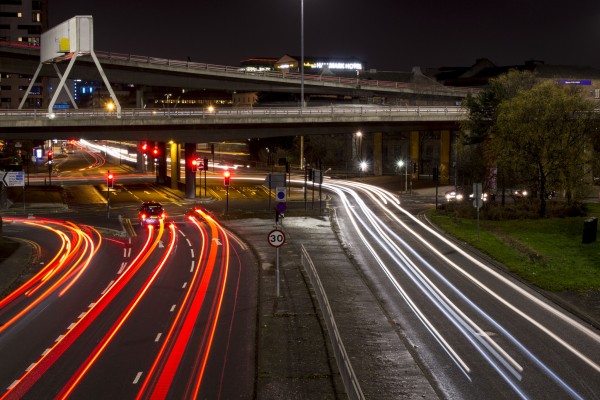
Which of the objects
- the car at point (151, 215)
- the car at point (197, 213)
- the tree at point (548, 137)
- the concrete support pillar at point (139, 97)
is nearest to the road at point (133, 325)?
the car at point (151, 215)

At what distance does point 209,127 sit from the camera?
59844 millimetres

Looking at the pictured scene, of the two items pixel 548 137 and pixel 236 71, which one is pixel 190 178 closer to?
pixel 236 71

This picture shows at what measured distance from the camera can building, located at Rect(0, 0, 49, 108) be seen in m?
146

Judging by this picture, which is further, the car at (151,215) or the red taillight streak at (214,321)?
the car at (151,215)

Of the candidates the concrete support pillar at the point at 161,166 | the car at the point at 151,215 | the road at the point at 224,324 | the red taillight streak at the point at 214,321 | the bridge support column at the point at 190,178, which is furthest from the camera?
the concrete support pillar at the point at 161,166

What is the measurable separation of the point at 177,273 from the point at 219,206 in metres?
28.7

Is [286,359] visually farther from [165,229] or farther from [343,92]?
[343,92]

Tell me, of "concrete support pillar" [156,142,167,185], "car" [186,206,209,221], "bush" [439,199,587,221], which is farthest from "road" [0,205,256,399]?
"concrete support pillar" [156,142,167,185]

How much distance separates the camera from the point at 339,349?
16.4 m

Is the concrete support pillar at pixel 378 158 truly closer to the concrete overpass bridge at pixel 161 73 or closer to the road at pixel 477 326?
the concrete overpass bridge at pixel 161 73

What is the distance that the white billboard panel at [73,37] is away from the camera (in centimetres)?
5194

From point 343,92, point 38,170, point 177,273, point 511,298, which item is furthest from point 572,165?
point 38,170

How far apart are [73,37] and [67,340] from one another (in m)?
39.2

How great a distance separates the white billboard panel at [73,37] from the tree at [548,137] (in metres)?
31.3
